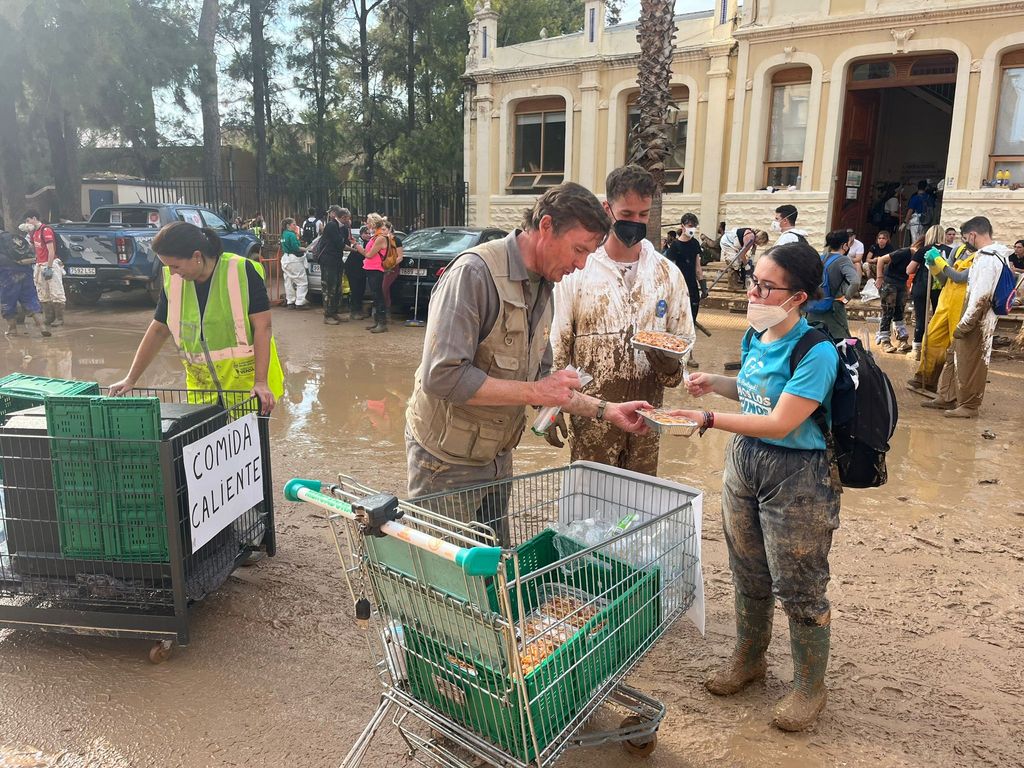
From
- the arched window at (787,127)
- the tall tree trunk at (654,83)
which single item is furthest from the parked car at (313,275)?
the arched window at (787,127)

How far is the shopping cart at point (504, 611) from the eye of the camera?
87.4 inches

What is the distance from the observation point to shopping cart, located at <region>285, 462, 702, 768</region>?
2.22 m

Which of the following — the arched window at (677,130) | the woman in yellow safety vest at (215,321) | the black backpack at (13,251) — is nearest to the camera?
the woman in yellow safety vest at (215,321)

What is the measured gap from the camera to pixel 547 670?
7.68 feet

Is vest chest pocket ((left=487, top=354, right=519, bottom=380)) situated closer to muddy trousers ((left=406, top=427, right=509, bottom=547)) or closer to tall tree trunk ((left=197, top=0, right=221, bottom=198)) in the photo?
muddy trousers ((left=406, top=427, right=509, bottom=547))

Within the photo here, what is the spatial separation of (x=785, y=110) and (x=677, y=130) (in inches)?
135

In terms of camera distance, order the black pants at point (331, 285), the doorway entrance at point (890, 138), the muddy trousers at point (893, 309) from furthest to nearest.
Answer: the doorway entrance at point (890, 138)
the black pants at point (331, 285)
the muddy trousers at point (893, 309)

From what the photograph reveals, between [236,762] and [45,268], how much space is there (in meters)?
12.4

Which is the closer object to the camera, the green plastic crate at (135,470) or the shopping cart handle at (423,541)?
the shopping cart handle at (423,541)

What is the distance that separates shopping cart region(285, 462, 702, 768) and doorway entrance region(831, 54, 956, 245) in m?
17.2

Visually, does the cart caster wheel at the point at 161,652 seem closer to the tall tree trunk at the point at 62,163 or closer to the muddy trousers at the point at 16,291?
the muddy trousers at the point at 16,291

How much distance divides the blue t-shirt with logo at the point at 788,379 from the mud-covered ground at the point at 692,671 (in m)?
1.29

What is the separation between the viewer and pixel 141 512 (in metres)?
3.58

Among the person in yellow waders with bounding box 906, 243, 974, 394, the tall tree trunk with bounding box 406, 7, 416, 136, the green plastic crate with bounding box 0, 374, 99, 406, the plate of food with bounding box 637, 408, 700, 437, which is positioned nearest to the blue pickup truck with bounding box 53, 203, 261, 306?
the green plastic crate with bounding box 0, 374, 99, 406
